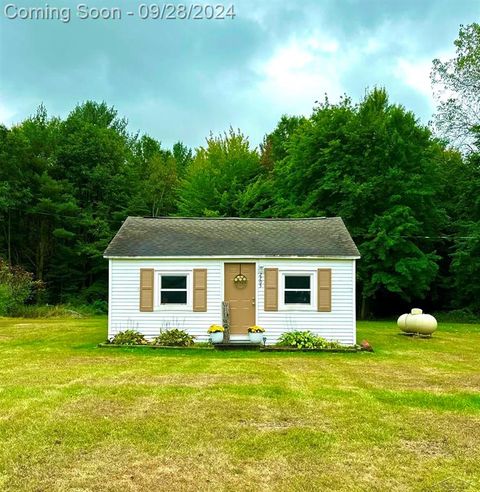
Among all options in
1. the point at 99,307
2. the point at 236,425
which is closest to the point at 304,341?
the point at 236,425

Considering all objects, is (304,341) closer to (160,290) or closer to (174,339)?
(174,339)

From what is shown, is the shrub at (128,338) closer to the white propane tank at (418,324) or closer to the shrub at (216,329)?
the shrub at (216,329)

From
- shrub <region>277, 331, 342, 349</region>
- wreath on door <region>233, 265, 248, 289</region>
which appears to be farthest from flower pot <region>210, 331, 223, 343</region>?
shrub <region>277, 331, 342, 349</region>

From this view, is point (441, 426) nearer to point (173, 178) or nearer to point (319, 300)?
point (319, 300)

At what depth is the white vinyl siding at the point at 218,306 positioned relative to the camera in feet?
46.6

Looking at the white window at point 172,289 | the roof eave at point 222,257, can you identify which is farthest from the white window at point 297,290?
the white window at point 172,289

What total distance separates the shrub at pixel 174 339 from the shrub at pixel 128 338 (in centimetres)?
37

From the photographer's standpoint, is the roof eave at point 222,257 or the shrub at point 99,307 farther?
the shrub at point 99,307

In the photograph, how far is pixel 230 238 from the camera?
610 inches

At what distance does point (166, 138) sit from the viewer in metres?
45.5

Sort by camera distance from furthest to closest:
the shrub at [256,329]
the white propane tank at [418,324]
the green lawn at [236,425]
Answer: the white propane tank at [418,324]
the shrub at [256,329]
the green lawn at [236,425]

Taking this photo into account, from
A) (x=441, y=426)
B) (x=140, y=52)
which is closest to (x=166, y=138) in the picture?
(x=140, y=52)

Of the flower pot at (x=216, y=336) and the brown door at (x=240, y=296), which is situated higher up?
the brown door at (x=240, y=296)

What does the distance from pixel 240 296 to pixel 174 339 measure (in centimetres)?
225
